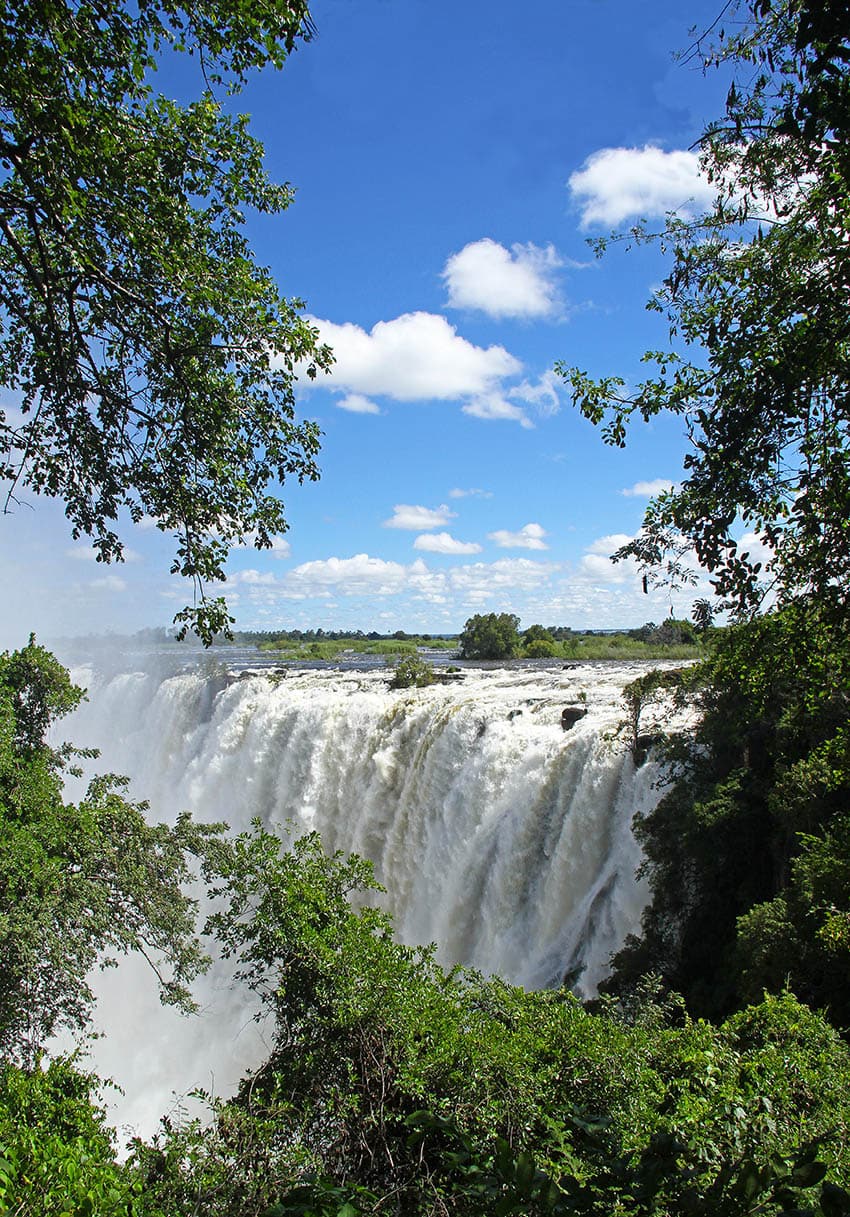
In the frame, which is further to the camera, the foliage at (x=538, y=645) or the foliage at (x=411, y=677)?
the foliage at (x=538, y=645)

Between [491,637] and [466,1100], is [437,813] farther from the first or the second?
[491,637]

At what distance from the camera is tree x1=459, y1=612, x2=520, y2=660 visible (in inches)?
1687

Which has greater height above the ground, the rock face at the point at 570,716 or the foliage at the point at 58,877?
the rock face at the point at 570,716

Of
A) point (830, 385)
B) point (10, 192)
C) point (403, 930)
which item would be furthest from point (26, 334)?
point (403, 930)

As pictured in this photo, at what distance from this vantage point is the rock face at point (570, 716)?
15758 mm

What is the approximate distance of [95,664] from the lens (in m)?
40.1

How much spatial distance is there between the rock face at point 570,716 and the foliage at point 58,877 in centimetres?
748

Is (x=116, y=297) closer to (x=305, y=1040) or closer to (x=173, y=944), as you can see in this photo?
(x=305, y=1040)

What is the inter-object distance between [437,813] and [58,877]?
29.0 feet

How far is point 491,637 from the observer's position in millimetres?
43500

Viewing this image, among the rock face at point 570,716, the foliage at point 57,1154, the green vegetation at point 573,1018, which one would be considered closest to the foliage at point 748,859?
the green vegetation at point 573,1018

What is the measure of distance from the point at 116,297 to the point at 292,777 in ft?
58.5

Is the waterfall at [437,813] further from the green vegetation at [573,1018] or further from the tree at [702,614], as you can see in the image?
the tree at [702,614]

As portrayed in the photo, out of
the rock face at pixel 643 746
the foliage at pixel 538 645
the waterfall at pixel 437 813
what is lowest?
the waterfall at pixel 437 813
